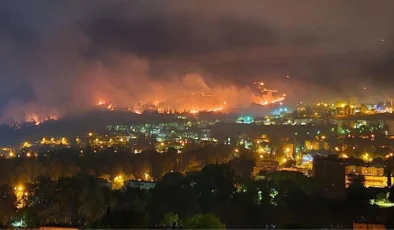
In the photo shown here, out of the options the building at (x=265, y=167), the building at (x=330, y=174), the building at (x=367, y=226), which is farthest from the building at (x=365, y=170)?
the building at (x=367, y=226)

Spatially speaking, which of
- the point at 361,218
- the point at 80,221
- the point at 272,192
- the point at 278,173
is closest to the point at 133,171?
the point at 278,173

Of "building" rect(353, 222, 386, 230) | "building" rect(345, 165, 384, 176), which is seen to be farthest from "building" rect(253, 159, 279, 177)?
"building" rect(353, 222, 386, 230)

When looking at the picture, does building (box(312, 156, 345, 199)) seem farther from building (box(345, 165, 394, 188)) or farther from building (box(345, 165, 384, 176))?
building (box(345, 165, 384, 176))

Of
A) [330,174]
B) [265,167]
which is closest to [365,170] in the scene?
[330,174]

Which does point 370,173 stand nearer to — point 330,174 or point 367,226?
point 330,174

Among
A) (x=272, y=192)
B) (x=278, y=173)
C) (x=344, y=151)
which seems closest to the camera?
(x=272, y=192)

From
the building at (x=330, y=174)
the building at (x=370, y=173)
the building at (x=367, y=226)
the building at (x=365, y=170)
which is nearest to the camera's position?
the building at (x=367, y=226)

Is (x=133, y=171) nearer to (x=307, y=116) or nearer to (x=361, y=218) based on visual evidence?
(x=361, y=218)

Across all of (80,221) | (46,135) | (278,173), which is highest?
(46,135)

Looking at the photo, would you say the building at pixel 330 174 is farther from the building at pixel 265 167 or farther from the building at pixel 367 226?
the building at pixel 367 226
